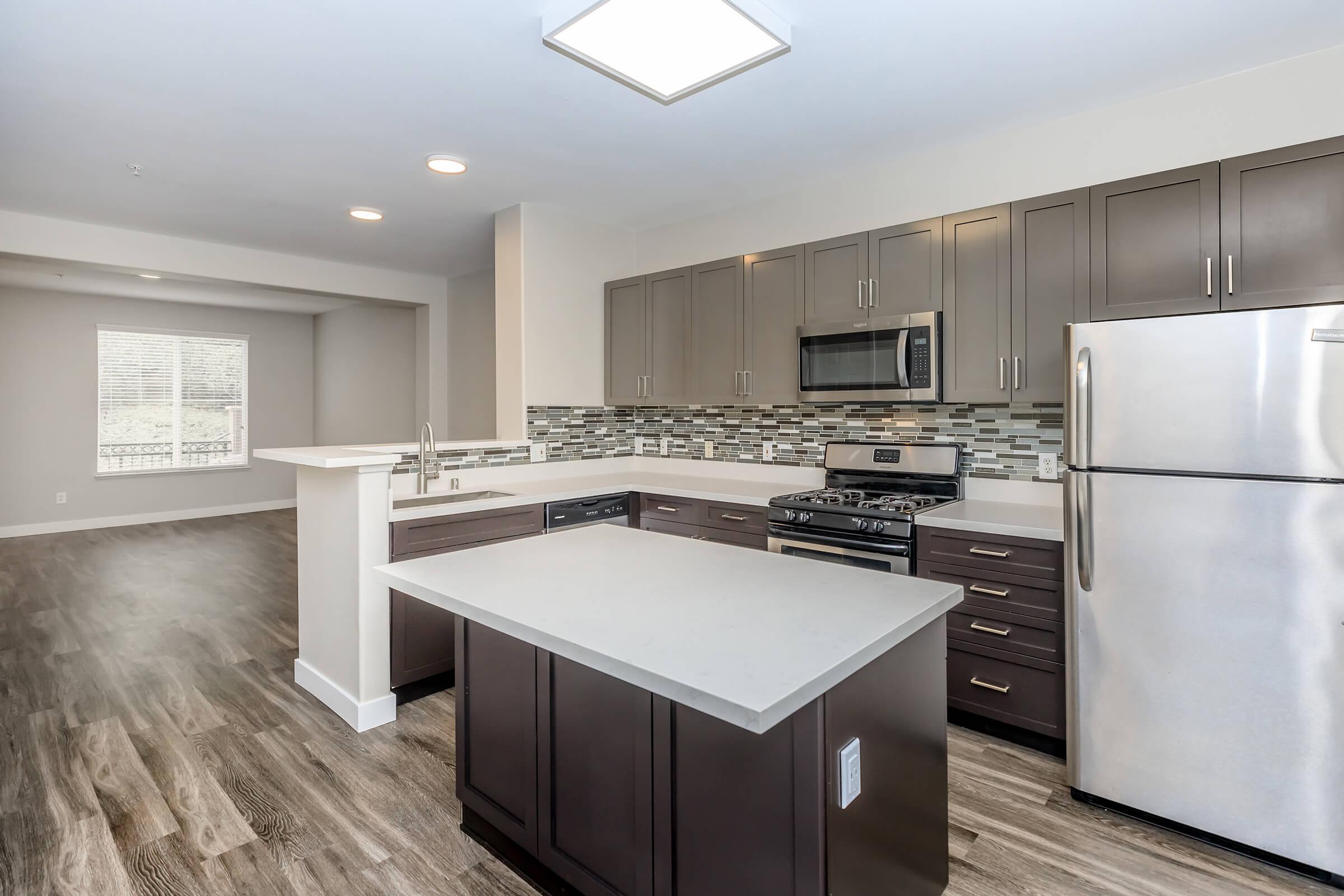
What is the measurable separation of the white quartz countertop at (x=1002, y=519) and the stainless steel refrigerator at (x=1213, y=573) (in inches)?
10.9

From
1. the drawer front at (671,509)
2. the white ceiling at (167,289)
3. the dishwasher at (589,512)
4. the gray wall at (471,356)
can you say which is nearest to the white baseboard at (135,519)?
the gray wall at (471,356)

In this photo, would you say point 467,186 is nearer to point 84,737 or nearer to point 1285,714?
point 84,737

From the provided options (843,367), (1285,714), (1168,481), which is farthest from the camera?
(843,367)

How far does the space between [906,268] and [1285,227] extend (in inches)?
50.8

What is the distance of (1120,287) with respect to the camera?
2.54m

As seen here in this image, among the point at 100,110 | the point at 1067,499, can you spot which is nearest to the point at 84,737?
the point at 100,110

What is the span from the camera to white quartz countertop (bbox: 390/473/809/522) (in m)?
3.15

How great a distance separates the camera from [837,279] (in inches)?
132

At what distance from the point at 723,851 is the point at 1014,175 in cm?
295

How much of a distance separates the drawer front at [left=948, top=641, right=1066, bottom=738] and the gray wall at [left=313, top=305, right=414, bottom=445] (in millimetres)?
5725

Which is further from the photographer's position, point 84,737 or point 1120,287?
point 84,737

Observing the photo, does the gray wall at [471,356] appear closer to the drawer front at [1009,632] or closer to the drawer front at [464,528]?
the drawer front at [464,528]

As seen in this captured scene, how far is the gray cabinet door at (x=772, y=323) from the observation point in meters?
3.51

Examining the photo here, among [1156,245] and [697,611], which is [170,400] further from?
[1156,245]
